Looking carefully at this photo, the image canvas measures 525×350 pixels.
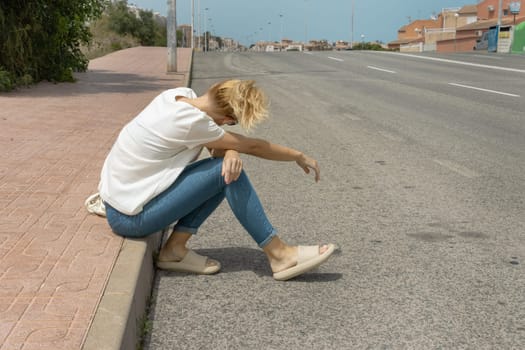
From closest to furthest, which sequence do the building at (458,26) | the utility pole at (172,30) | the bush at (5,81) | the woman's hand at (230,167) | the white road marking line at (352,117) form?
the woman's hand at (230,167), the white road marking line at (352,117), the bush at (5,81), the utility pole at (172,30), the building at (458,26)

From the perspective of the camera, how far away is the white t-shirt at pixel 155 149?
12.6 feet

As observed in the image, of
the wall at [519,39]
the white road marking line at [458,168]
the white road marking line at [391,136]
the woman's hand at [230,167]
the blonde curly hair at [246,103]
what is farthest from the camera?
the wall at [519,39]

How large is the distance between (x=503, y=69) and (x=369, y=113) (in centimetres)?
1350

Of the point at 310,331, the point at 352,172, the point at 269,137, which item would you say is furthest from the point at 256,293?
the point at 269,137

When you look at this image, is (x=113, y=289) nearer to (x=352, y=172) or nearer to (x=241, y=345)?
(x=241, y=345)

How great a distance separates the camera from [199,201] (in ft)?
13.3

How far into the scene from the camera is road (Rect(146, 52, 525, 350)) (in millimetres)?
3416

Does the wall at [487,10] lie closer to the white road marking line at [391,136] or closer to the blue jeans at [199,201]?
the white road marking line at [391,136]

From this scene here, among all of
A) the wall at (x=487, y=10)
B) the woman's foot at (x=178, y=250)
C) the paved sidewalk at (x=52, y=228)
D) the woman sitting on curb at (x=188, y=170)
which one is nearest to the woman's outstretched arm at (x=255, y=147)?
the woman sitting on curb at (x=188, y=170)

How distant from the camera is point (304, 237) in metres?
4.94

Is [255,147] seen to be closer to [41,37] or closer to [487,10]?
[41,37]

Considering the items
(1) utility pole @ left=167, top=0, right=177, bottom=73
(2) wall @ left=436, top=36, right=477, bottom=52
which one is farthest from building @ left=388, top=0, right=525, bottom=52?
(1) utility pole @ left=167, top=0, right=177, bottom=73

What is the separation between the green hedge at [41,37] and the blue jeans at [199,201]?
420 inches

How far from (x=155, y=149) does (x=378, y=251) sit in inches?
67.5
